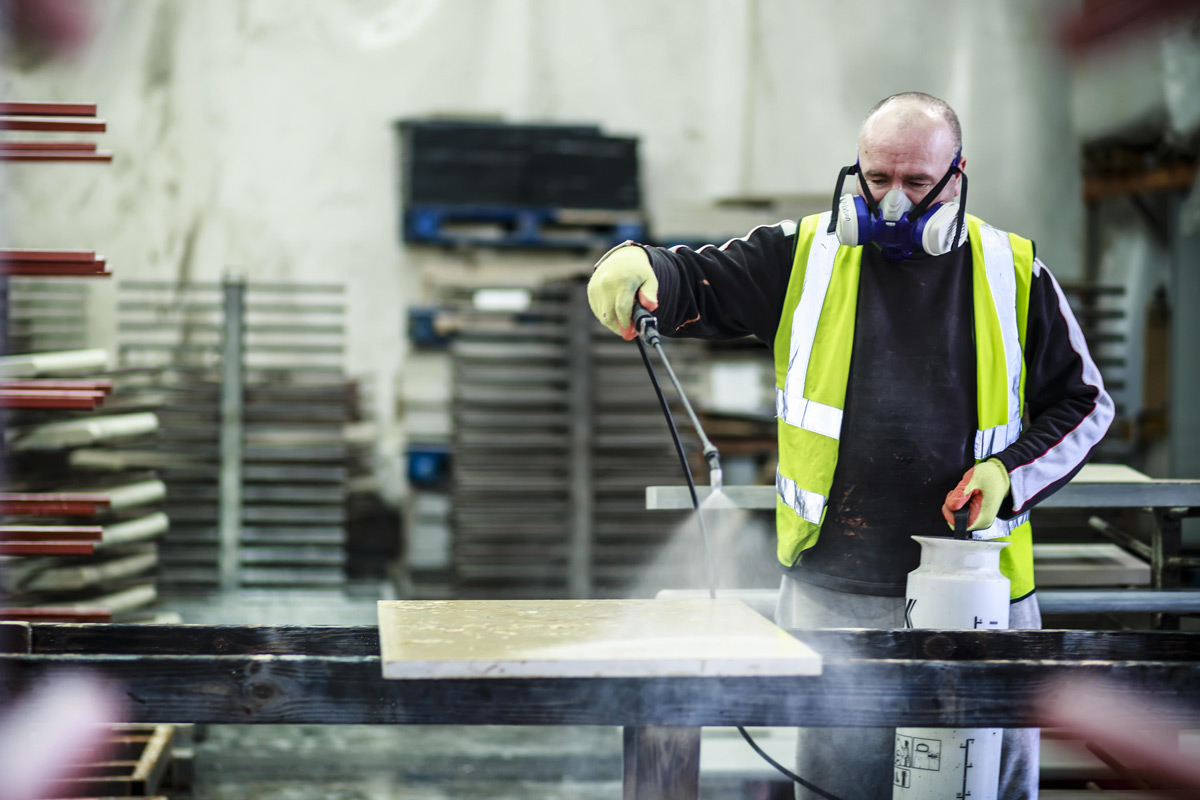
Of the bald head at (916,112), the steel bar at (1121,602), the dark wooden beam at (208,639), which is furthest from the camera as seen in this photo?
the steel bar at (1121,602)

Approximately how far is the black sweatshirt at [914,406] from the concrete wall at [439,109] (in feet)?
14.6

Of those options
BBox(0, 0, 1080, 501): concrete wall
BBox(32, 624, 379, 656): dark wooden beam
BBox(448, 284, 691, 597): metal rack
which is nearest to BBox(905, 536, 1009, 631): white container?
BBox(32, 624, 379, 656): dark wooden beam

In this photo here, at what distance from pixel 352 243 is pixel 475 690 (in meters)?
5.72

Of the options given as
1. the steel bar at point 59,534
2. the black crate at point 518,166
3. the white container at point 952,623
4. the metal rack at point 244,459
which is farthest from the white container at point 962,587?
the black crate at point 518,166

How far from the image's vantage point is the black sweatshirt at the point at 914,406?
7.43ft

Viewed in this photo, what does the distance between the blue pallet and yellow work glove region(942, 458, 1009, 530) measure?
186 inches

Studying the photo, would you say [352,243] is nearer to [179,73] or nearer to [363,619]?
[179,73]

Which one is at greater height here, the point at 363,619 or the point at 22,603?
the point at 22,603

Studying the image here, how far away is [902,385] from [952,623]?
51 centimetres

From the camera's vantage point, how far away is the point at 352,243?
697cm

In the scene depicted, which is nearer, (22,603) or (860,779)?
(860,779)

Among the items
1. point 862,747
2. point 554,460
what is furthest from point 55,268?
point 554,460

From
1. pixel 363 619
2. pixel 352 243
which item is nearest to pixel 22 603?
pixel 363 619

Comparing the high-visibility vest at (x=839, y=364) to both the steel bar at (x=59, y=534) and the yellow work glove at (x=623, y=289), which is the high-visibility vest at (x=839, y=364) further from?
the steel bar at (x=59, y=534)
